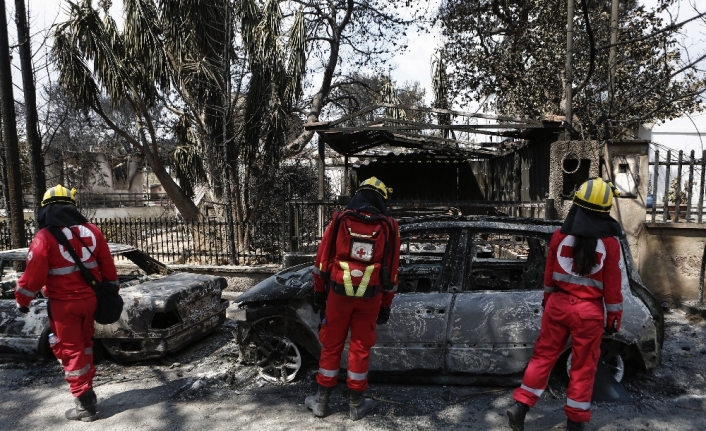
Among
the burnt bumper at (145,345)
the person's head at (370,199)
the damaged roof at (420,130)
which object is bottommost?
the burnt bumper at (145,345)

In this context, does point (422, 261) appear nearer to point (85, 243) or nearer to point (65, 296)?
point (85, 243)

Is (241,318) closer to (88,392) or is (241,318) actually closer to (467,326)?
(88,392)

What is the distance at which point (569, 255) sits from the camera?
3172 millimetres

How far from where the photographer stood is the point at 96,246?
12.5 feet

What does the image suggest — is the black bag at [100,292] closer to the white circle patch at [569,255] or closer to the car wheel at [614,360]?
the white circle patch at [569,255]

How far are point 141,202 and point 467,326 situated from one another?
28.6m

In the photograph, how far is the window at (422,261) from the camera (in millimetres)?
4219

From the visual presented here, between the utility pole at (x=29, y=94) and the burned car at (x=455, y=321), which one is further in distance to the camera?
the utility pole at (x=29, y=94)

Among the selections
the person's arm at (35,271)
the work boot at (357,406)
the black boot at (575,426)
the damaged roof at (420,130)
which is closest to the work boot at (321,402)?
the work boot at (357,406)

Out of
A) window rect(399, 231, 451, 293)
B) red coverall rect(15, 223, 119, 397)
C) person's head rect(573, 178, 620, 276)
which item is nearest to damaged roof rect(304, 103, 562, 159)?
Answer: window rect(399, 231, 451, 293)

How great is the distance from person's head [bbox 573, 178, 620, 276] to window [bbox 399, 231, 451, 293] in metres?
1.16

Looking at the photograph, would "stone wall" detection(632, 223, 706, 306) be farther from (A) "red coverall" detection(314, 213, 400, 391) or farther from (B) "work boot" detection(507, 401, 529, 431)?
(A) "red coverall" detection(314, 213, 400, 391)

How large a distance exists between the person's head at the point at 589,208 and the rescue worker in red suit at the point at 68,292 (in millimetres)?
3495

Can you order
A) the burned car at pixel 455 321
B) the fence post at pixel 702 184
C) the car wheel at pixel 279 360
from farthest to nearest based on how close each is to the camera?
1. the fence post at pixel 702 184
2. the car wheel at pixel 279 360
3. the burned car at pixel 455 321
